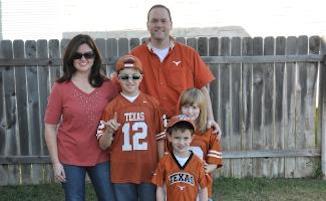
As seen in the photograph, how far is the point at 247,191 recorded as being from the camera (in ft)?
18.7

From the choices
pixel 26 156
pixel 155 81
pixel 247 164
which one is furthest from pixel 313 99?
pixel 26 156

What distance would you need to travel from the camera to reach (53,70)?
5988 mm

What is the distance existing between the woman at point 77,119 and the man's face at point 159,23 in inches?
19.0

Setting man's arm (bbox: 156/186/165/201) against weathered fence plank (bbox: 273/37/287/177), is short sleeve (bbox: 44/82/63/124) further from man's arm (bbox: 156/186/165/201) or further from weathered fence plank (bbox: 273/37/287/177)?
weathered fence plank (bbox: 273/37/287/177)

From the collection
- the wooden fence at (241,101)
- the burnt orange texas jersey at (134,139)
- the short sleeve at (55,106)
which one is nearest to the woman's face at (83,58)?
the short sleeve at (55,106)

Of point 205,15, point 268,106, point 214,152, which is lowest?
point 214,152

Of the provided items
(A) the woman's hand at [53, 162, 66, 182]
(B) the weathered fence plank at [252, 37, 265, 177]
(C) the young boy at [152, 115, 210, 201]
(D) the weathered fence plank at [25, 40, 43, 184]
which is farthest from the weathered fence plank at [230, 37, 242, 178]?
(A) the woman's hand at [53, 162, 66, 182]

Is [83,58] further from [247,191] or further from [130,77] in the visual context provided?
[247,191]

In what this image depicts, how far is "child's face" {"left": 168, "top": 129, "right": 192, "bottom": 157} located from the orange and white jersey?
14cm

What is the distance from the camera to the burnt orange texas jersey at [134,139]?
133 inches

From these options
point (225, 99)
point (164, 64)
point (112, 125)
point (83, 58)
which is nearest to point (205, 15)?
point (225, 99)

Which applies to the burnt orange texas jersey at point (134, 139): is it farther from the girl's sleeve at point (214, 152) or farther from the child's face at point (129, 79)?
the girl's sleeve at point (214, 152)

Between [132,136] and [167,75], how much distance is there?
23.5 inches

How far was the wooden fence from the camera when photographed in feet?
19.6
